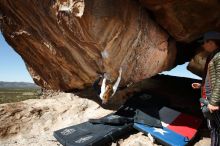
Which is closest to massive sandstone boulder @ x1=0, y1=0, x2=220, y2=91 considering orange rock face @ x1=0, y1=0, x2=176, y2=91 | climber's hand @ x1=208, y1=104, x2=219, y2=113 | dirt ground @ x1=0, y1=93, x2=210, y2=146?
orange rock face @ x1=0, y1=0, x2=176, y2=91

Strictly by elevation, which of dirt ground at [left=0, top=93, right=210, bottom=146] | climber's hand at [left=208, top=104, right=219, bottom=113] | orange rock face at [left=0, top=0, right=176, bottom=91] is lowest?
dirt ground at [left=0, top=93, right=210, bottom=146]

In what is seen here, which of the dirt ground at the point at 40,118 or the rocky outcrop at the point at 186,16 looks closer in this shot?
the rocky outcrop at the point at 186,16

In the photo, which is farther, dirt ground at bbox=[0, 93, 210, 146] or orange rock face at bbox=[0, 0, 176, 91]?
dirt ground at bbox=[0, 93, 210, 146]

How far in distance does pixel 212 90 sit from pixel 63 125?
4.31m

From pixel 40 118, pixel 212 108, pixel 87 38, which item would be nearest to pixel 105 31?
pixel 87 38

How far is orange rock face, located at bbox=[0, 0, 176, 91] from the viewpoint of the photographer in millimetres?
5094

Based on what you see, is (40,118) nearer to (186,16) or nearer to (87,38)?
(87,38)

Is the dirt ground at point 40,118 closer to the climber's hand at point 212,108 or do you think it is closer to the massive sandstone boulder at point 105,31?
the massive sandstone boulder at point 105,31

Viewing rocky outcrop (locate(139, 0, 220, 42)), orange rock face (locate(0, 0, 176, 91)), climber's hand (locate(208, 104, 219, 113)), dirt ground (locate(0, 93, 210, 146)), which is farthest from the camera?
dirt ground (locate(0, 93, 210, 146))

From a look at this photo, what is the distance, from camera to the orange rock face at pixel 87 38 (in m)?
5.09

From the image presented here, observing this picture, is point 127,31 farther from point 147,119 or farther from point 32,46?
point 32,46

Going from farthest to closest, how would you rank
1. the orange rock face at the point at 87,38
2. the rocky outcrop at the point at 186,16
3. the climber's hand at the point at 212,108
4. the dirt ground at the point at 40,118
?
the dirt ground at the point at 40,118
the rocky outcrop at the point at 186,16
the orange rock face at the point at 87,38
the climber's hand at the point at 212,108

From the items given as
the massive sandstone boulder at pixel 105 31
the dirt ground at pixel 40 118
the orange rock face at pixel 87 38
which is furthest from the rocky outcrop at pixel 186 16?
the dirt ground at pixel 40 118

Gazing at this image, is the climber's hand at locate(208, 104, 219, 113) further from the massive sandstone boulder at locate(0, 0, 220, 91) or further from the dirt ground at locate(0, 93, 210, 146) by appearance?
the dirt ground at locate(0, 93, 210, 146)
